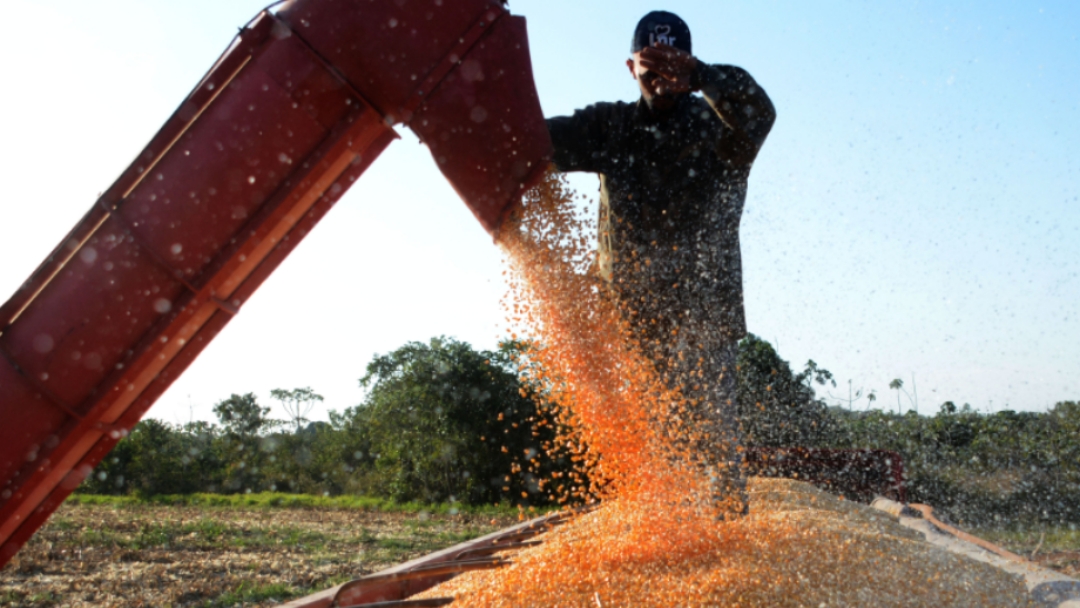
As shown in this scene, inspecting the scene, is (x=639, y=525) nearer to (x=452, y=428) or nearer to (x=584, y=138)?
(x=584, y=138)

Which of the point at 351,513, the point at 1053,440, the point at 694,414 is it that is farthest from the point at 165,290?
the point at 1053,440

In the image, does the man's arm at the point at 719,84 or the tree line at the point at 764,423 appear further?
the tree line at the point at 764,423

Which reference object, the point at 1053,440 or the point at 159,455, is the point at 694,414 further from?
the point at 159,455

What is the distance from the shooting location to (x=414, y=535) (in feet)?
27.0

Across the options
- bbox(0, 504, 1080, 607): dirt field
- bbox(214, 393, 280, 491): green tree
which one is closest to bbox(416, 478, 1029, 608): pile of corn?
bbox(0, 504, 1080, 607): dirt field

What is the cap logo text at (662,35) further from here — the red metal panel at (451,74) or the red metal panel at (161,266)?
the red metal panel at (161,266)

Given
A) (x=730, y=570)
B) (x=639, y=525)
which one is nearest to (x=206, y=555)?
(x=639, y=525)

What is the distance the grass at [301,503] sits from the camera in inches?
453

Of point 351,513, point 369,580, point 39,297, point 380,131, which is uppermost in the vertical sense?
point 380,131

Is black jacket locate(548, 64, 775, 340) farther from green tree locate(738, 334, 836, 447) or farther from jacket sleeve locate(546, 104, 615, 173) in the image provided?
green tree locate(738, 334, 836, 447)

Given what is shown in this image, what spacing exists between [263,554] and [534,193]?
18.3 feet

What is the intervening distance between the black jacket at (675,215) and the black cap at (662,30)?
272 millimetres

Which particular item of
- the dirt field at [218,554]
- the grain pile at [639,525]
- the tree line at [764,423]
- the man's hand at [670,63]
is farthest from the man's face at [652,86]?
the tree line at [764,423]

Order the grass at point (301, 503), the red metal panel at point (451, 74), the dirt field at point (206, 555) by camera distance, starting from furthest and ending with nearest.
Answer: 1. the grass at point (301, 503)
2. the dirt field at point (206, 555)
3. the red metal panel at point (451, 74)
